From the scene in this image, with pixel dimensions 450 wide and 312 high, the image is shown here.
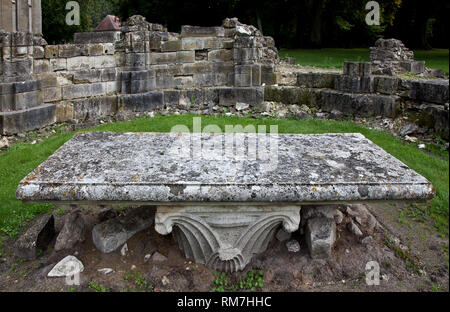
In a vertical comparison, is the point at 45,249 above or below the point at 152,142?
below

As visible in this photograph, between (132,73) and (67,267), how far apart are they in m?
6.73

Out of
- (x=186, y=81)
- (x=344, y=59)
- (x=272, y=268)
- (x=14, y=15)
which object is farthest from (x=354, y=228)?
(x=344, y=59)

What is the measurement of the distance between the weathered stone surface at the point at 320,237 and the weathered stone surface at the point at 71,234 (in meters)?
1.92

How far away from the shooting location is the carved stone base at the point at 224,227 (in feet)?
11.1

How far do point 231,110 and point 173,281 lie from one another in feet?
23.6

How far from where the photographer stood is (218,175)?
3.32 meters

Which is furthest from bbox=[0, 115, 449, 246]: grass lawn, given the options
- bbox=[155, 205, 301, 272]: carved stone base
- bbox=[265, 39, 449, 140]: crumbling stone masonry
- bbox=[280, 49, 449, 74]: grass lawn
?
bbox=[280, 49, 449, 74]: grass lawn

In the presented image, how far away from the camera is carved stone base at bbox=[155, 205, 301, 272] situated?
11.1 feet

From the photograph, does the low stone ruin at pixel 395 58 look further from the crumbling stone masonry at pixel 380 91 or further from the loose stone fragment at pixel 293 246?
the loose stone fragment at pixel 293 246

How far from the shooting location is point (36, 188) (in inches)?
125

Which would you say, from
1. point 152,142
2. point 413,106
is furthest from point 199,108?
point 152,142

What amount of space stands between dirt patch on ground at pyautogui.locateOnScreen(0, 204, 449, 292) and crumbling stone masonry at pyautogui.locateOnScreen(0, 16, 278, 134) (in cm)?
480

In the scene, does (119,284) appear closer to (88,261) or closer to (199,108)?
(88,261)

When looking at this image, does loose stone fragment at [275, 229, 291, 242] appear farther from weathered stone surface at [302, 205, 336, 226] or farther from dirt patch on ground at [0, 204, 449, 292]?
weathered stone surface at [302, 205, 336, 226]
